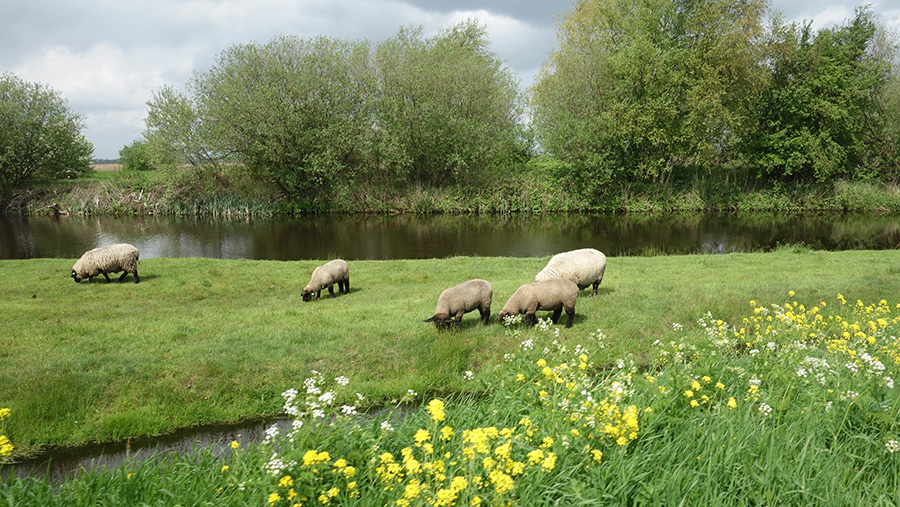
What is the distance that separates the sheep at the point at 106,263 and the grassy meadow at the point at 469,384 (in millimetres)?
710

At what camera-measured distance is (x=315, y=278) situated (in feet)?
50.9

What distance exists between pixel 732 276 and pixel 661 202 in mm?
27743

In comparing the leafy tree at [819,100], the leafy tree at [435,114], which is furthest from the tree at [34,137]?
the leafy tree at [819,100]

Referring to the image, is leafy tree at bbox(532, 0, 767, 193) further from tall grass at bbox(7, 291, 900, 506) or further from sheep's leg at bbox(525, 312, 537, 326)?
tall grass at bbox(7, 291, 900, 506)

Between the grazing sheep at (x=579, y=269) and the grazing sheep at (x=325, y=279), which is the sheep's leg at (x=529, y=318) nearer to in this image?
the grazing sheep at (x=579, y=269)

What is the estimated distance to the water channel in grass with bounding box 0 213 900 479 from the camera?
1030 inches

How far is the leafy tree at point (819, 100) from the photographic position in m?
39.2

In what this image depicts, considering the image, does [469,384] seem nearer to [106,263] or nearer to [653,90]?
[106,263]

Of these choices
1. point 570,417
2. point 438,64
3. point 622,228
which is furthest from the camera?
point 438,64

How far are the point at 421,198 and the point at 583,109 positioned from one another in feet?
55.2

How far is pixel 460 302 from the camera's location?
36.2 feet

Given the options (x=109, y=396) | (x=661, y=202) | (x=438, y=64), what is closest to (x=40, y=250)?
(x=109, y=396)

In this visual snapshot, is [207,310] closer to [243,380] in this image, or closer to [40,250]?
[243,380]

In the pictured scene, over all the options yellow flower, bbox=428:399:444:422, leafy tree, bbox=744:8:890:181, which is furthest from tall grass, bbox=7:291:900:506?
leafy tree, bbox=744:8:890:181
